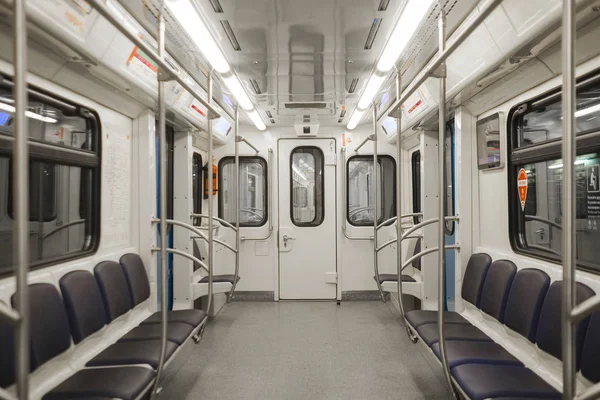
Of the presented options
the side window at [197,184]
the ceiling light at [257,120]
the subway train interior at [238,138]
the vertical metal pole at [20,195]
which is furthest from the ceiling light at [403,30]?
the side window at [197,184]

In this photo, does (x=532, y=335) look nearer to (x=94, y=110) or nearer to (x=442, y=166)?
(x=442, y=166)

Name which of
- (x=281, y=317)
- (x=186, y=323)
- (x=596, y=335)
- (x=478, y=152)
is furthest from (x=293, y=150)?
(x=596, y=335)

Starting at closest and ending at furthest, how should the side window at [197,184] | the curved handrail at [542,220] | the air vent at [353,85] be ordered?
1. the curved handrail at [542,220]
2. the air vent at [353,85]
3. the side window at [197,184]

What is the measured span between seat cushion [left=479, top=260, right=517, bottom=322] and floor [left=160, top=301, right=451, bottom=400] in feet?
2.36

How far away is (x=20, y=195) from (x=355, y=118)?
3.91 metres

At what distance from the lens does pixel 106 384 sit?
171cm

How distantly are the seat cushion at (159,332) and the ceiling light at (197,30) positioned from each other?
199 cm

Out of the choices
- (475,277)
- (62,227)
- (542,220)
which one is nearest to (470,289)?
(475,277)

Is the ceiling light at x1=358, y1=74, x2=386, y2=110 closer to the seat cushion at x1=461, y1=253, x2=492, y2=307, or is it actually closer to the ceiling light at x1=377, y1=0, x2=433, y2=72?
the ceiling light at x1=377, y1=0, x2=433, y2=72

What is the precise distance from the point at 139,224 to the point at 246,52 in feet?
5.76

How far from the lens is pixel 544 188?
2.37m

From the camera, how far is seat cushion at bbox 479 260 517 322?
7.84ft

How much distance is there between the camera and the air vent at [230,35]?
7.08ft

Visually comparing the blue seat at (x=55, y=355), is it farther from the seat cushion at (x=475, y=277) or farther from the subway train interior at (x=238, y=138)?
the seat cushion at (x=475, y=277)
